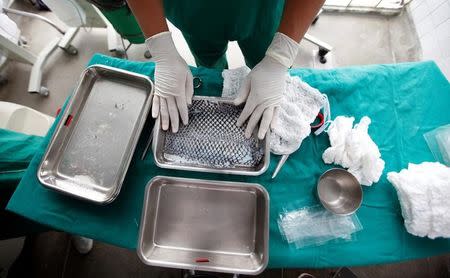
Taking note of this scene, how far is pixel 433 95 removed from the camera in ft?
2.95

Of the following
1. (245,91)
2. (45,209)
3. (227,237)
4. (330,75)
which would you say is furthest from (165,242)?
(330,75)

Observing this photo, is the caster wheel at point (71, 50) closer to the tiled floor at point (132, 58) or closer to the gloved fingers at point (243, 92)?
the tiled floor at point (132, 58)

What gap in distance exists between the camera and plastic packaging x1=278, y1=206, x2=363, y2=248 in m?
0.72

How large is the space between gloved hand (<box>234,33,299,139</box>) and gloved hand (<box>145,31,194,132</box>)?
6.5 inches

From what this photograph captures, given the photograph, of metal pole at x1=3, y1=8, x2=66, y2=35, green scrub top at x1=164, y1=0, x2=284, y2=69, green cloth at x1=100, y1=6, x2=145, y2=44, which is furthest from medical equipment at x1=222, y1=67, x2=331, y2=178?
metal pole at x1=3, y1=8, x2=66, y2=35

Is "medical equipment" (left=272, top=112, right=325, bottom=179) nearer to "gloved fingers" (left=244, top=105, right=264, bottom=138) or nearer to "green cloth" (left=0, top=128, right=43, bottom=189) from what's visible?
"gloved fingers" (left=244, top=105, right=264, bottom=138)

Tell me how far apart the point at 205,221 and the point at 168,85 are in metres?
0.41

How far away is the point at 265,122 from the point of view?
72 centimetres

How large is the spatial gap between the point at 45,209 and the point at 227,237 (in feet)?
1.76

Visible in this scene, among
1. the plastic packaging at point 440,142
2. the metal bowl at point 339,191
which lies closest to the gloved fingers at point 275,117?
the metal bowl at point 339,191

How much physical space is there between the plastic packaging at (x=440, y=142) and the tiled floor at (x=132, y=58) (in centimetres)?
64

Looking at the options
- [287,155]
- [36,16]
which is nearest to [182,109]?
[287,155]

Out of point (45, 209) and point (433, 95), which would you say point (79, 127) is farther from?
point (433, 95)

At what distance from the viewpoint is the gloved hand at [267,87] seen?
726 millimetres
